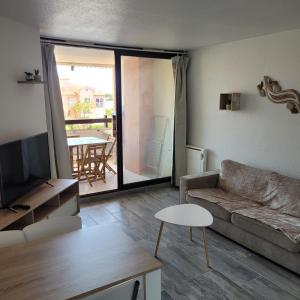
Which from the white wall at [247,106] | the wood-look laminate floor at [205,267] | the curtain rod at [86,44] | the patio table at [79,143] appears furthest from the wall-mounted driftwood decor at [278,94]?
the patio table at [79,143]

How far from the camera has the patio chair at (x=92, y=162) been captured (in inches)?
215

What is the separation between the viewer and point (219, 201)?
11.4ft

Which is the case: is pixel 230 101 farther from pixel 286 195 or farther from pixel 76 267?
pixel 76 267

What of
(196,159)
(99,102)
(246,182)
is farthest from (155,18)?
(99,102)

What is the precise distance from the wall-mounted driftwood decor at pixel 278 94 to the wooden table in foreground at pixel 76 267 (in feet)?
8.69

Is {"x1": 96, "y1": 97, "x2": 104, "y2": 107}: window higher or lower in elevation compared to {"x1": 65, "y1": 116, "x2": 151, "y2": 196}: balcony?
higher

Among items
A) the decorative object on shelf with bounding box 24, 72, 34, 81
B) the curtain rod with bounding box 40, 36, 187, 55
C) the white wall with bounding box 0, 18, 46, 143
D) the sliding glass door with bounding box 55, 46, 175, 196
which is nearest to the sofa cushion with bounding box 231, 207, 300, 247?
the sliding glass door with bounding box 55, 46, 175, 196

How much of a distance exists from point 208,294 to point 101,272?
4.33 ft

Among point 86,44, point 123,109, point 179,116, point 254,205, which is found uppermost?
point 86,44

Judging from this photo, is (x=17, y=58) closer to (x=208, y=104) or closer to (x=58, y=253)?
(x=58, y=253)

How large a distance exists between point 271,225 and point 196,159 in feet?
7.55

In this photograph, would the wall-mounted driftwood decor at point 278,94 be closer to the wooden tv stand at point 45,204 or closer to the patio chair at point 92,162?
the wooden tv stand at point 45,204

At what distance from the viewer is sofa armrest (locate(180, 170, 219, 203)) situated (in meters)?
3.96

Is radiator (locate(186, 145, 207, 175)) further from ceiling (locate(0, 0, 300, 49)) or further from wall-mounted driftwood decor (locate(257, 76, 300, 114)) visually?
ceiling (locate(0, 0, 300, 49))
